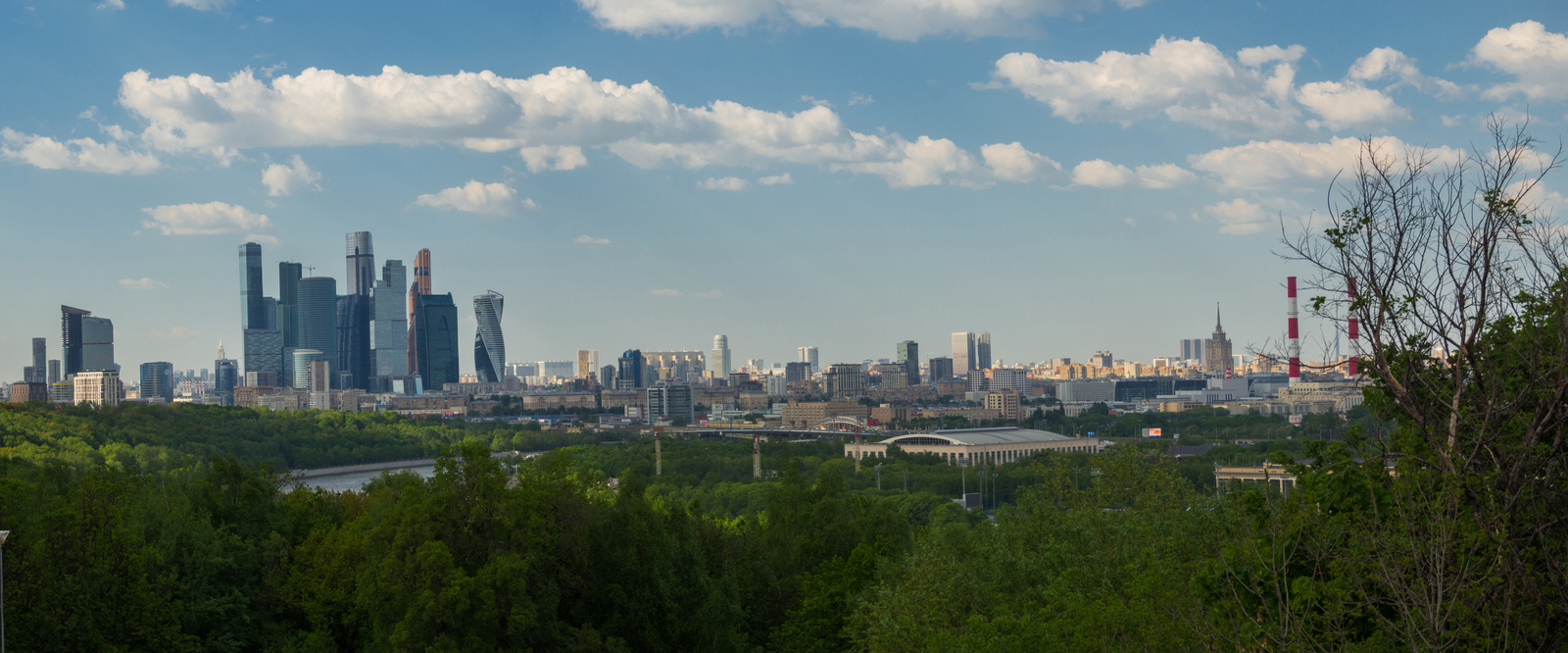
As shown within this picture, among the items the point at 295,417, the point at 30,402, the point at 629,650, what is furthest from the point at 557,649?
the point at 295,417

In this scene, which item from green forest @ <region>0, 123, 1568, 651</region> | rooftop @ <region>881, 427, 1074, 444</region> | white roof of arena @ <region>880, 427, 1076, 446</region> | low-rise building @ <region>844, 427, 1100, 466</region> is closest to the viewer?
green forest @ <region>0, 123, 1568, 651</region>

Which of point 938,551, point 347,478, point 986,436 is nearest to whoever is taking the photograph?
point 938,551

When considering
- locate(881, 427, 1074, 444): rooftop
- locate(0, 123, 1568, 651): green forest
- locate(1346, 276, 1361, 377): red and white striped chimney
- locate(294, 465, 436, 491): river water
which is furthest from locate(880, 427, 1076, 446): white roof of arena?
locate(1346, 276, 1361, 377): red and white striped chimney

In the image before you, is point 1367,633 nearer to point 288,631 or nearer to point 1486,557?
point 1486,557

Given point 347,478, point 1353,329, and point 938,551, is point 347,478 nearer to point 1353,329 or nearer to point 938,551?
point 938,551

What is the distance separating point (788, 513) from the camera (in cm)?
3166

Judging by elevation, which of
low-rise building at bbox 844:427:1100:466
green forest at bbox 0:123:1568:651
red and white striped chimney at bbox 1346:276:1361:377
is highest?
red and white striped chimney at bbox 1346:276:1361:377

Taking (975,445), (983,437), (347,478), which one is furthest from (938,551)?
(347,478)

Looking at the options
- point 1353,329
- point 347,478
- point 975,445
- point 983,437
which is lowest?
point 347,478

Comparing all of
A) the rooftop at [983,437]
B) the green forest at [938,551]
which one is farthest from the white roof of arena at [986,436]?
the green forest at [938,551]

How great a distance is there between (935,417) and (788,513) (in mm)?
147778

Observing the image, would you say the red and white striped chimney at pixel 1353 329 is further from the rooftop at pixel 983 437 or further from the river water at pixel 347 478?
the rooftop at pixel 983 437

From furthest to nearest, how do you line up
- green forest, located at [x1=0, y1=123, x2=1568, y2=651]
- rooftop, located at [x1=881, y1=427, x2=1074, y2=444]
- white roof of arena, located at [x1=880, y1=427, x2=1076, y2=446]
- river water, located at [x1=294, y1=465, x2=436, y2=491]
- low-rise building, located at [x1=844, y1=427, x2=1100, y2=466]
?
rooftop, located at [x1=881, y1=427, x2=1074, y2=444] → white roof of arena, located at [x1=880, y1=427, x2=1076, y2=446] → low-rise building, located at [x1=844, y1=427, x2=1100, y2=466] → river water, located at [x1=294, y1=465, x2=436, y2=491] → green forest, located at [x1=0, y1=123, x2=1568, y2=651]

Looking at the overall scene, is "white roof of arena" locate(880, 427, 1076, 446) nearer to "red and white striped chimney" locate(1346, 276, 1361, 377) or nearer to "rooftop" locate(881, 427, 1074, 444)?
"rooftop" locate(881, 427, 1074, 444)
